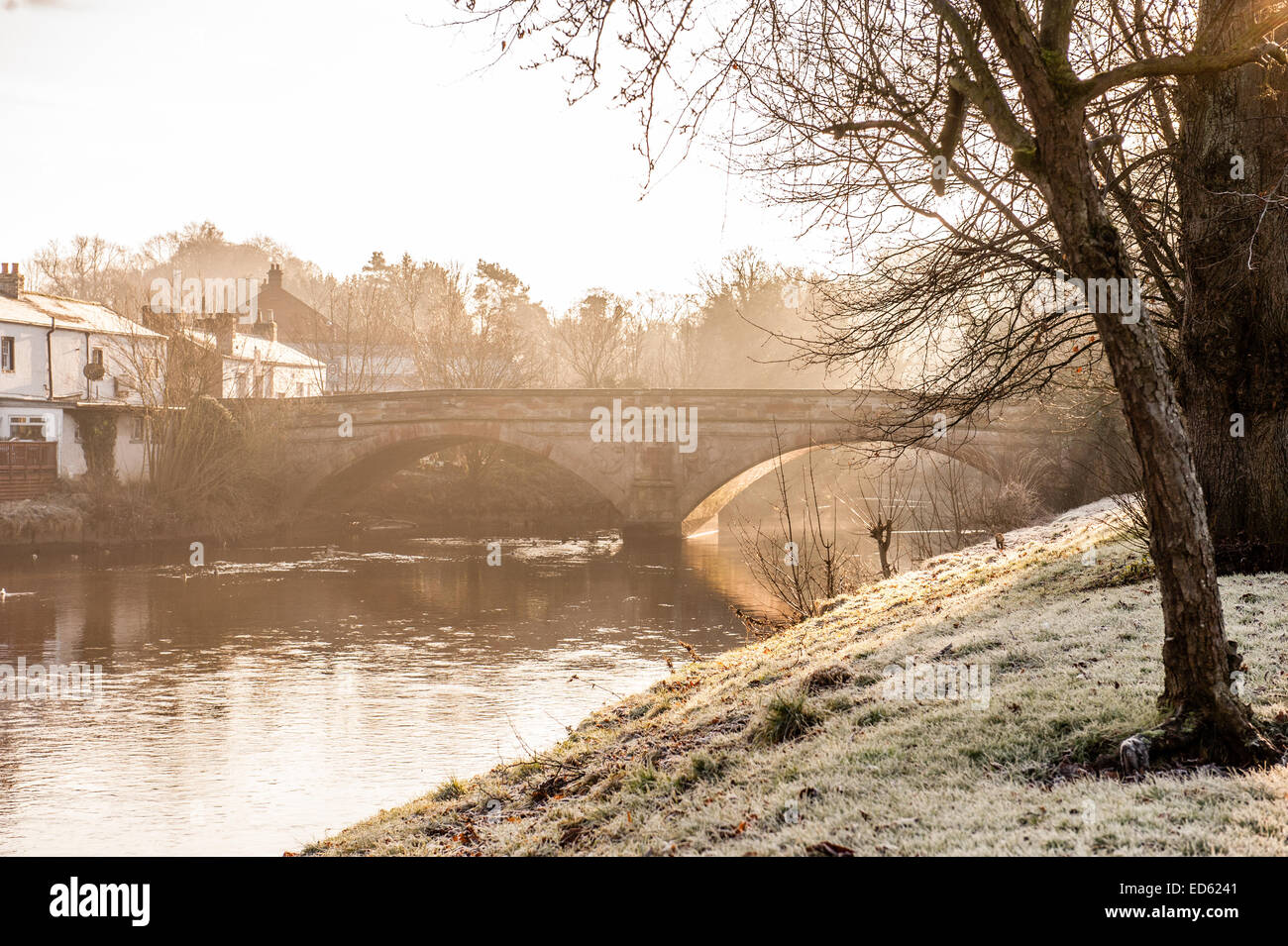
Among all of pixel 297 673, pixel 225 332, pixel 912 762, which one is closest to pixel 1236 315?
pixel 912 762

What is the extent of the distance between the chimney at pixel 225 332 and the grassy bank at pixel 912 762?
38536mm

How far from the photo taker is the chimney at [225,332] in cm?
4478

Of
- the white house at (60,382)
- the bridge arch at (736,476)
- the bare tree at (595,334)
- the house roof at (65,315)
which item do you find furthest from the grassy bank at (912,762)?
the bare tree at (595,334)

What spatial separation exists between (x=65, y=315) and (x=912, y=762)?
39.5m

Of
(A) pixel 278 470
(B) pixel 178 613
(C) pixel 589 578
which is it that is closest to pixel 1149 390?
(B) pixel 178 613

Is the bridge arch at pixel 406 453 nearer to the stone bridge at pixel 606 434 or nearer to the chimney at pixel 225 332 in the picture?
the stone bridge at pixel 606 434

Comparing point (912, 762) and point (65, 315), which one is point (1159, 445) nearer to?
point (912, 762)

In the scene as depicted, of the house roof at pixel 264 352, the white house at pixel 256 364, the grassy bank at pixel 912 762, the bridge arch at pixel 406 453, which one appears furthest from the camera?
the house roof at pixel 264 352

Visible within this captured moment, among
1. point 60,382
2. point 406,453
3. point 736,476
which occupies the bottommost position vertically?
point 736,476

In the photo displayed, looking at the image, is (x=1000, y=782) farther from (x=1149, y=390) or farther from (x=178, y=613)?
(x=178, y=613)

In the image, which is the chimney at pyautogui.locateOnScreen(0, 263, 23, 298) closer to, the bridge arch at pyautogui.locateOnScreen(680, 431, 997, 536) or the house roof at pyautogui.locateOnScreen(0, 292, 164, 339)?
the house roof at pyautogui.locateOnScreen(0, 292, 164, 339)

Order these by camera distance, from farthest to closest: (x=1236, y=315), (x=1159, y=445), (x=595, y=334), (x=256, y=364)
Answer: (x=595, y=334) → (x=256, y=364) → (x=1236, y=315) → (x=1159, y=445)

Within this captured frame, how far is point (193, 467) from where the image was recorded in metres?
31.2

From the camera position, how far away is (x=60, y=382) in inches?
1458
